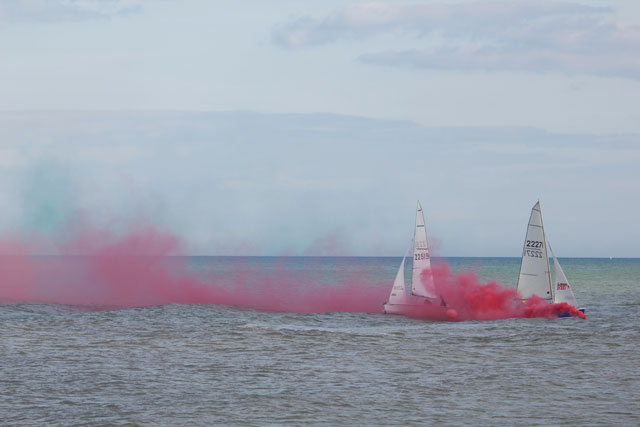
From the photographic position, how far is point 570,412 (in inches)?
1017

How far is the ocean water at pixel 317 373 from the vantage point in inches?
1008

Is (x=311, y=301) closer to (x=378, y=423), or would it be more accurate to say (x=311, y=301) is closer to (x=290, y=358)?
(x=290, y=358)

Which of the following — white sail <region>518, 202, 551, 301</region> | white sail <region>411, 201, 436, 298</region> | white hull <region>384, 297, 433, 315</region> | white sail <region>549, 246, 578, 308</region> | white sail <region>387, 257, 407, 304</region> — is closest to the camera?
white sail <region>549, 246, 578, 308</region>

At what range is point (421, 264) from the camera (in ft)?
220

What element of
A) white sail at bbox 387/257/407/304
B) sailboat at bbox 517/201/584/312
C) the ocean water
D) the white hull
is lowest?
the ocean water

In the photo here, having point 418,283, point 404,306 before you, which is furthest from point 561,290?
point 404,306

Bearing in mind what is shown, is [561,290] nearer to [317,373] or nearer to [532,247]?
[532,247]

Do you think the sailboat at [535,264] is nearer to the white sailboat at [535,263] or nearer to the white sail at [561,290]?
the white sailboat at [535,263]

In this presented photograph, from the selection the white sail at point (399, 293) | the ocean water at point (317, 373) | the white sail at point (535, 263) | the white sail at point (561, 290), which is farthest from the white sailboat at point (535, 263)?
the white sail at point (399, 293)

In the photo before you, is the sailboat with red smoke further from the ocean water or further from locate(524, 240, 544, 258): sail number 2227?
the ocean water

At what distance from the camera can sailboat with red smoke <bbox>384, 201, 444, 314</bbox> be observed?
65.4 m

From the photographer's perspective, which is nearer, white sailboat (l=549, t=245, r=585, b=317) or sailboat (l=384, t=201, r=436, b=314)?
white sailboat (l=549, t=245, r=585, b=317)

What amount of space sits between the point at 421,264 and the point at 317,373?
1375 inches

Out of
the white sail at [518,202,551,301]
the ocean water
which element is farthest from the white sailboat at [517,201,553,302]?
the ocean water
